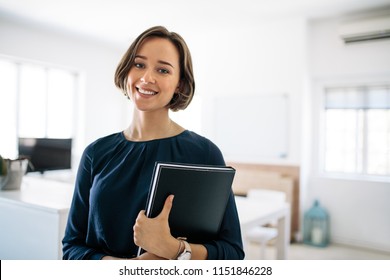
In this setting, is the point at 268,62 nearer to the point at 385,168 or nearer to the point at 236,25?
the point at 236,25

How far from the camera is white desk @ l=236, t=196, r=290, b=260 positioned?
4.62 feet

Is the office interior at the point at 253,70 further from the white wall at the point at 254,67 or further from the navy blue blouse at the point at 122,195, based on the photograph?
the navy blue blouse at the point at 122,195

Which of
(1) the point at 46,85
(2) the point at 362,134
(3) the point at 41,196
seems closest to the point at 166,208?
(3) the point at 41,196

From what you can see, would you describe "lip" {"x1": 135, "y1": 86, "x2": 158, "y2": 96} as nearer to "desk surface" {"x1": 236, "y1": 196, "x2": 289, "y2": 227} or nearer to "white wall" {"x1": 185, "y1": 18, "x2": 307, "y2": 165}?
"desk surface" {"x1": 236, "y1": 196, "x2": 289, "y2": 227}

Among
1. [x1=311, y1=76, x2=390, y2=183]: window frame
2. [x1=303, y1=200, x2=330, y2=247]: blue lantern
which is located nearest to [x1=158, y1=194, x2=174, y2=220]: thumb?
[x1=311, y1=76, x2=390, y2=183]: window frame

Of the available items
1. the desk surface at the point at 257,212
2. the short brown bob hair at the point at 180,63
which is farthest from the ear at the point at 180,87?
the desk surface at the point at 257,212

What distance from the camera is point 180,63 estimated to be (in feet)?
2.24

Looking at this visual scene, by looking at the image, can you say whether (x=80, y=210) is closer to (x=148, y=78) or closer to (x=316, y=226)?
(x=148, y=78)

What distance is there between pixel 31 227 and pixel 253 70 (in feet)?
6.92

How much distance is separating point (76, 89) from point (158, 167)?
1.59 metres

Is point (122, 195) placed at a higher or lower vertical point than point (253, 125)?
lower

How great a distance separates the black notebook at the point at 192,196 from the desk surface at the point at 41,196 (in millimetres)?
572

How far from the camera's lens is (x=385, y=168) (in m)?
1.34

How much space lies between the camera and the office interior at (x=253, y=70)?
4.37ft
